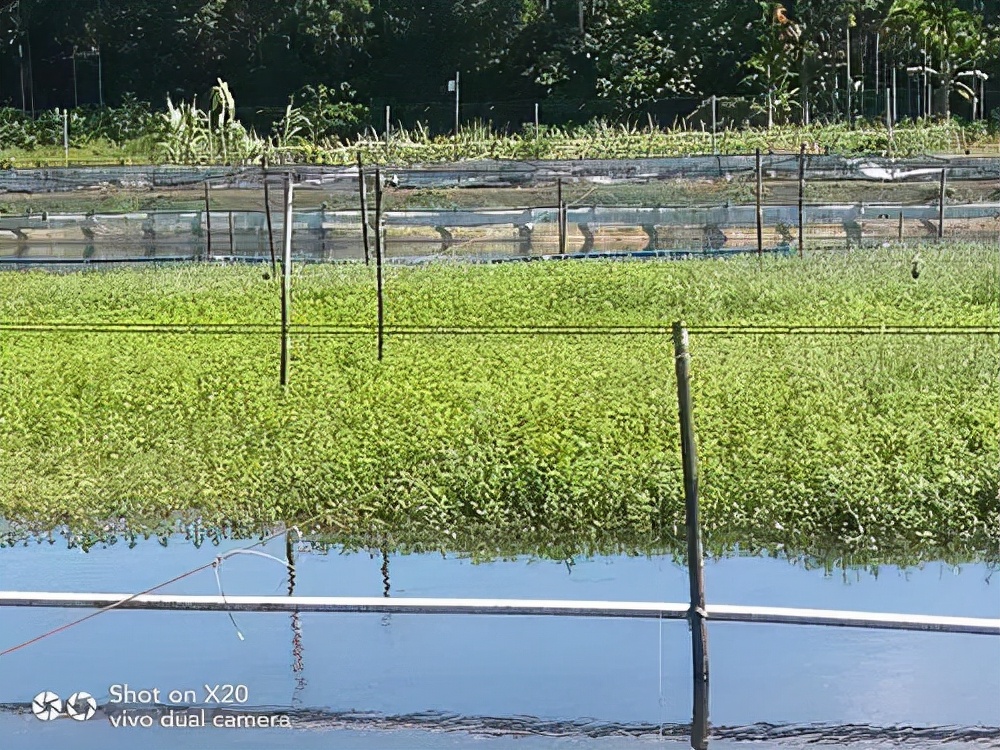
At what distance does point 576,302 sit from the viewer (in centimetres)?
1683

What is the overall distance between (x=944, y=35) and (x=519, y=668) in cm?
4072

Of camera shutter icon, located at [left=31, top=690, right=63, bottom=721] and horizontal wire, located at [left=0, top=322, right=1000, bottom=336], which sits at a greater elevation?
horizontal wire, located at [left=0, top=322, right=1000, bottom=336]

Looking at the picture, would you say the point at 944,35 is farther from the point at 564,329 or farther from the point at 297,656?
the point at 297,656

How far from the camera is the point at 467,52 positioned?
172ft

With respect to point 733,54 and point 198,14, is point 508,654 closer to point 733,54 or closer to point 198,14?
point 733,54

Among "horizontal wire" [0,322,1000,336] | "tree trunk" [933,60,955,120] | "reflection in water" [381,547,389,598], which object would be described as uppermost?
"tree trunk" [933,60,955,120]

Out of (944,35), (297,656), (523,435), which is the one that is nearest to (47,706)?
(297,656)

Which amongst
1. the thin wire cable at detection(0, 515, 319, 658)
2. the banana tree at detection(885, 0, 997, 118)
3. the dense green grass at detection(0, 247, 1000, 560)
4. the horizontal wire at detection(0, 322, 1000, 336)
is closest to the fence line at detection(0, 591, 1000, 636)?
the thin wire cable at detection(0, 515, 319, 658)

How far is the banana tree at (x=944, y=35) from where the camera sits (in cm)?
4394

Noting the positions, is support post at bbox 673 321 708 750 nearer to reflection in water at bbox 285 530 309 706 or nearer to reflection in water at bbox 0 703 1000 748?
reflection in water at bbox 0 703 1000 748

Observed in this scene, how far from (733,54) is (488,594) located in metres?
43.1

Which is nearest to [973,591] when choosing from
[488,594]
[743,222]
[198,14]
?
[488,594]

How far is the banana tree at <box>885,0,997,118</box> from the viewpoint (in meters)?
43.9

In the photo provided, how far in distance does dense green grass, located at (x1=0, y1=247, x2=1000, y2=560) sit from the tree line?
33652 mm
